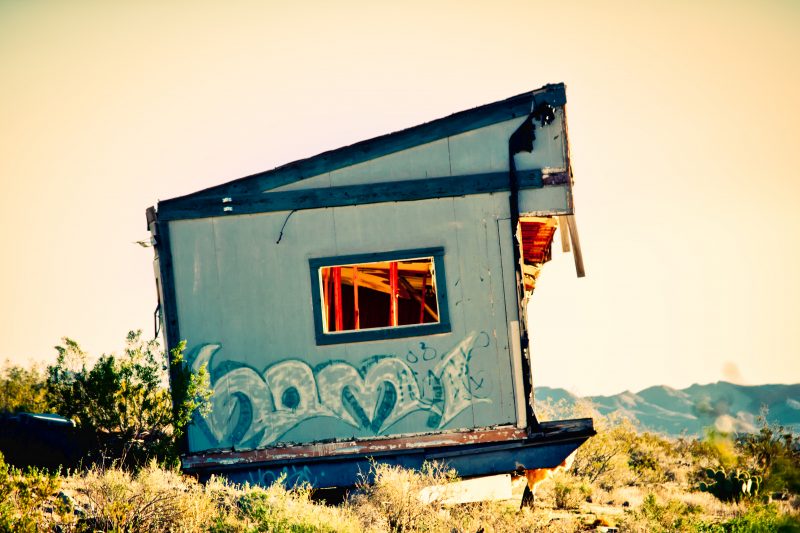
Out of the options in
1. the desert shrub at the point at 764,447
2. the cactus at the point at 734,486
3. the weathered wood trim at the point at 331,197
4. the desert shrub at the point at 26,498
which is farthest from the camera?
the desert shrub at the point at 764,447

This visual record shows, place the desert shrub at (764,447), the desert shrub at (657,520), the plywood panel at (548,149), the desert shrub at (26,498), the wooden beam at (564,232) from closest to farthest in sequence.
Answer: the desert shrub at (26,498), the plywood panel at (548,149), the desert shrub at (657,520), the wooden beam at (564,232), the desert shrub at (764,447)

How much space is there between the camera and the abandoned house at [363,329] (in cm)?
1148

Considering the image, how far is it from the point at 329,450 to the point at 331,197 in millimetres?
3398

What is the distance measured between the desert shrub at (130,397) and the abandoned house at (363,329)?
11.0 inches

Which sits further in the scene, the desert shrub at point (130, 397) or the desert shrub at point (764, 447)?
the desert shrub at point (764, 447)

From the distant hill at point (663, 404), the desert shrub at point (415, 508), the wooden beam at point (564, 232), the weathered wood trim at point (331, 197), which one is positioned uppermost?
the weathered wood trim at point (331, 197)

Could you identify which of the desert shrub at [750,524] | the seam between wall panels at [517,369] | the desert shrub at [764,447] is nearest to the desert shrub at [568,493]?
the desert shrub at [750,524]

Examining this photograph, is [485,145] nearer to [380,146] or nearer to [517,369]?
[380,146]

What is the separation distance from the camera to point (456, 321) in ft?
37.9

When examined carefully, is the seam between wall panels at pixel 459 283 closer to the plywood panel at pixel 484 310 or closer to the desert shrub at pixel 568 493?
the plywood panel at pixel 484 310

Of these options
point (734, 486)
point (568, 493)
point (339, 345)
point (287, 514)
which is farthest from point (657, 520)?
point (287, 514)

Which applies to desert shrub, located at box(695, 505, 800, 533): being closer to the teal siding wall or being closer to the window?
the teal siding wall

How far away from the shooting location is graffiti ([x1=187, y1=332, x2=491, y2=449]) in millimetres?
11484

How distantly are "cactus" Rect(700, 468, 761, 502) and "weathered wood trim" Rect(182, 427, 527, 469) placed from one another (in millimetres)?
6792
